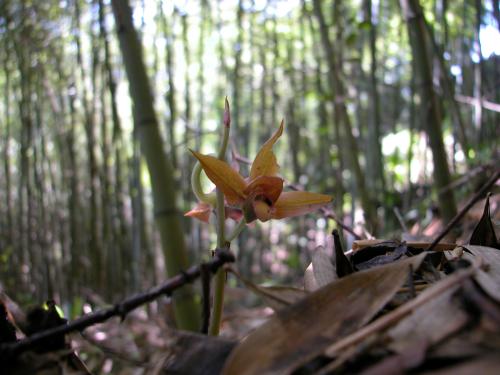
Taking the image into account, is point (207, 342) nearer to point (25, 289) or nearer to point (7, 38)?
point (7, 38)

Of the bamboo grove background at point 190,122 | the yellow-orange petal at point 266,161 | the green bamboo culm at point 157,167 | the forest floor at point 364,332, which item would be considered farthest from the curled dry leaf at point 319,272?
the bamboo grove background at point 190,122

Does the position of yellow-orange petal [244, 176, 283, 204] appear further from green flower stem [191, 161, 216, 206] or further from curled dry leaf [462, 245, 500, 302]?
curled dry leaf [462, 245, 500, 302]

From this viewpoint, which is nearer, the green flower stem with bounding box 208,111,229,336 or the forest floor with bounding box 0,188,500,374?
the forest floor with bounding box 0,188,500,374

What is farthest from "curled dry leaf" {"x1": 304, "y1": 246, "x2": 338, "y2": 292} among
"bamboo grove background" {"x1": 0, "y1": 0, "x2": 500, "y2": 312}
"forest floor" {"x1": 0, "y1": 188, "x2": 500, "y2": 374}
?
"bamboo grove background" {"x1": 0, "y1": 0, "x2": 500, "y2": 312}

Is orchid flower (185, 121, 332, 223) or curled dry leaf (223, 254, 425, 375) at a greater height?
orchid flower (185, 121, 332, 223)

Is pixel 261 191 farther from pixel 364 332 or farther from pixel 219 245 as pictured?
pixel 364 332

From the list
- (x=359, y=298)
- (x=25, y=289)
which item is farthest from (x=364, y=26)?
(x=25, y=289)

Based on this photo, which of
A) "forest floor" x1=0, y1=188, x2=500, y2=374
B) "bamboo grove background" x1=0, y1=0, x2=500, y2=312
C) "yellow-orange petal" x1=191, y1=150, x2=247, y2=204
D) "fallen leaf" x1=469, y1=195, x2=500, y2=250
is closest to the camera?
"forest floor" x1=0, y1=188, x2=500, y2=374
